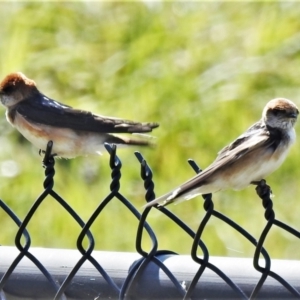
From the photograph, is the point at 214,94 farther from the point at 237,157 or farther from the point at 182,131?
the point at 237,157

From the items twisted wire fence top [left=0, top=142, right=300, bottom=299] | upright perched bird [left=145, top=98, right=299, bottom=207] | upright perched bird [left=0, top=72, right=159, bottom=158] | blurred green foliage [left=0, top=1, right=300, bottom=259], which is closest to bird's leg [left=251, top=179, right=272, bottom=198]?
upright perched bird [left=145, top=98, right=299, bottom=207]

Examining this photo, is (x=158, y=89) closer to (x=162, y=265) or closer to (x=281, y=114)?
(x=281, y=114)

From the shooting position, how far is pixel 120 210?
5.04 m

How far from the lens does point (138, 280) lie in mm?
2061

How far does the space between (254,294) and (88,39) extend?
13.7ft

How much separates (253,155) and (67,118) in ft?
3.46

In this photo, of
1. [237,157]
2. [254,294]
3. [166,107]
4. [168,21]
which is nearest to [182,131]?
[166,107]

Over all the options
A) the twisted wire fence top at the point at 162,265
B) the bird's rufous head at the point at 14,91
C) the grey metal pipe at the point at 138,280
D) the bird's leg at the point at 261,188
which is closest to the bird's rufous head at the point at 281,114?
the bird's leg at the point at 261,188

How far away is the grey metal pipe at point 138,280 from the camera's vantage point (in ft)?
6.52

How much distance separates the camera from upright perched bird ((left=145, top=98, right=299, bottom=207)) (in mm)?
2620

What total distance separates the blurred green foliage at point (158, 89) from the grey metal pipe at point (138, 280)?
8.27ft

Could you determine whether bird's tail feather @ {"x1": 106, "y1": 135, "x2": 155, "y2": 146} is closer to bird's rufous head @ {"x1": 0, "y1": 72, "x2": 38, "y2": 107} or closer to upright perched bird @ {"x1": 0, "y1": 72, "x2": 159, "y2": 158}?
upright perched bird @ {"x1": 0, "y1": 72, "x2": 159, "y2": 158}

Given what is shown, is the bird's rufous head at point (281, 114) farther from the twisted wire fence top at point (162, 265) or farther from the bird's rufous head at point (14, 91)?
the bird's rufous head at point (14, 91)

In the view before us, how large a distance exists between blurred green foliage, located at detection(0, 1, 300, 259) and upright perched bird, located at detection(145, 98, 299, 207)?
1610 mm
